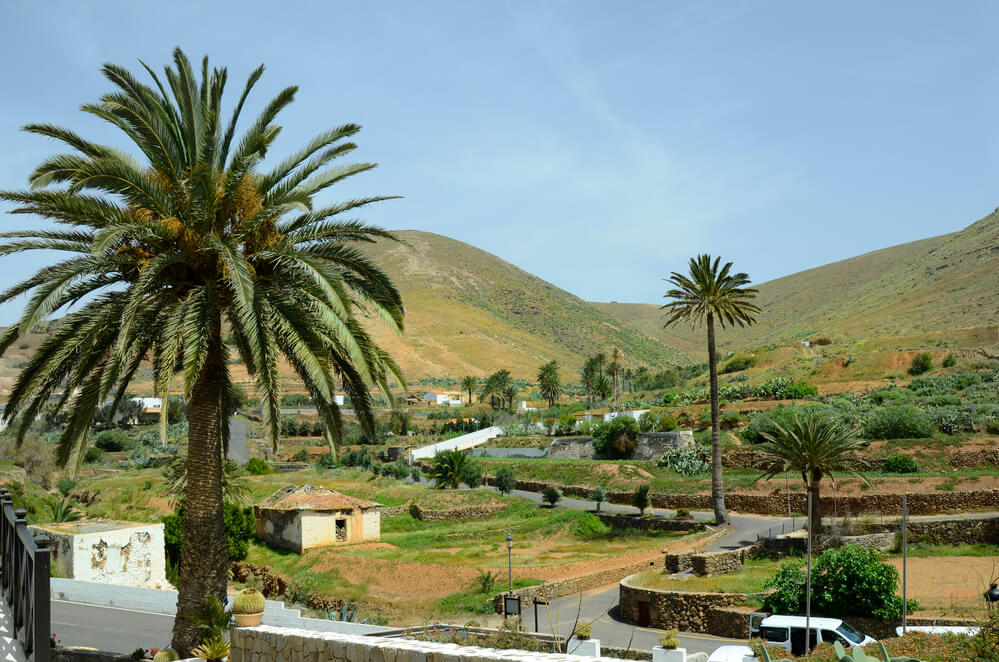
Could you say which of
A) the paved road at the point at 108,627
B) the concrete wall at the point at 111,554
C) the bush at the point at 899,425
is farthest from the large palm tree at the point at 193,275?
the bush at the point at 899,425

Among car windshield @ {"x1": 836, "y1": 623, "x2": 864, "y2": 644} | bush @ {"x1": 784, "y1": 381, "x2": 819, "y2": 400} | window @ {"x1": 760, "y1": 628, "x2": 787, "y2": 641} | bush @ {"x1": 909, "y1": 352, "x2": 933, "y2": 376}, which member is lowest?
window @ {"x1": 760, "y1": 628, "x2": 787, "y2": 641}

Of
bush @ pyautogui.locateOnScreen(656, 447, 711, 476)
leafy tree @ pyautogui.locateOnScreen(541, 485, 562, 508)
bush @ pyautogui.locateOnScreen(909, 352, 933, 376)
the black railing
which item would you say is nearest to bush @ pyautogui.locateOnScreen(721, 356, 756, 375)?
bush @ pyautogui.locateOnScreen(909, 352, 933, 376)

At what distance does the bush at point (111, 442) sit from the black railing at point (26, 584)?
78.2m

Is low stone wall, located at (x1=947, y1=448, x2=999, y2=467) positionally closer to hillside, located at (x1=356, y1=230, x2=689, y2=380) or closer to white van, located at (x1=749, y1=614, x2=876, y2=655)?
white van, located at (x1=749, y1=614, x2=876, y2=655)

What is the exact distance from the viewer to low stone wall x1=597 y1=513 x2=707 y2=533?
42188 millimetres

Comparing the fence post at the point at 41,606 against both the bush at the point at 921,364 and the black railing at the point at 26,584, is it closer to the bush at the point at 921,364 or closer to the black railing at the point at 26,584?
the black railing at the point at 26,584

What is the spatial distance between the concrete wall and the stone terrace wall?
899 inches

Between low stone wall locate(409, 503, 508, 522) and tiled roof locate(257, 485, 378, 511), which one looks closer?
tiled roof locate(257, 485, 378, 511)

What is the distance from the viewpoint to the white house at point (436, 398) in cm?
11944

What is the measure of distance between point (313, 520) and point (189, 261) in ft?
106

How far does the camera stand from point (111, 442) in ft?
269

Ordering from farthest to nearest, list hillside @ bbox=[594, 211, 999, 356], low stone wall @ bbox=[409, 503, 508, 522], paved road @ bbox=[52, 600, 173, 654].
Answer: hillside @ bbox=[594, 211, 999, 356]
low stone wall @ bbox=[409, 503, 508, 522]
paved road @ bbox=[52, 600, 173, 654]

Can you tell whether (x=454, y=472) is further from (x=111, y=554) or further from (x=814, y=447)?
(x=814, y=447)

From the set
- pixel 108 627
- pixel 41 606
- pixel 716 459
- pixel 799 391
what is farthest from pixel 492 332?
pixel 41 606
